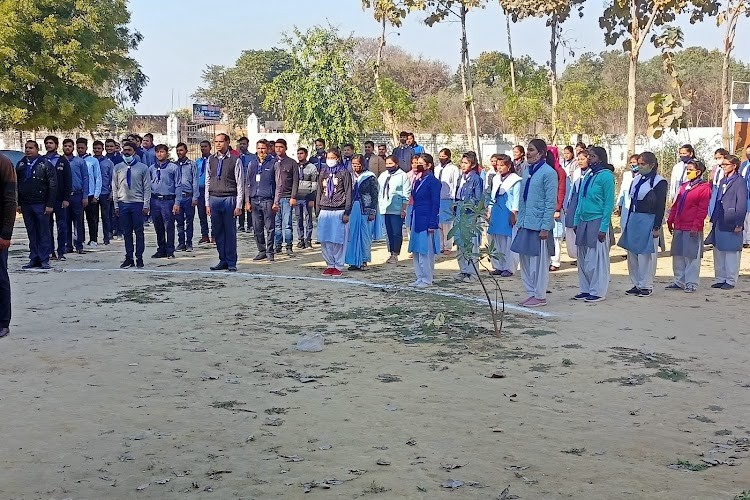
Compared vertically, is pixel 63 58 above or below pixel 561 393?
above

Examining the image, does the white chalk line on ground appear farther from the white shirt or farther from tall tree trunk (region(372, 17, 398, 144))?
tall tree trunk (region(372, 17, 398, 144))

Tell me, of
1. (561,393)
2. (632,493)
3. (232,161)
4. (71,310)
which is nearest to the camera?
(632,493)

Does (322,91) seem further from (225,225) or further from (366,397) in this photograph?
(366,397)

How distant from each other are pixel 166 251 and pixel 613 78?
4092 cm

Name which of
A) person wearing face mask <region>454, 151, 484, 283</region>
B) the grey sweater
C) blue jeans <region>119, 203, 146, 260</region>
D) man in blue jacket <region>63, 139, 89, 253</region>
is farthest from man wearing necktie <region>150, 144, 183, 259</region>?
person wearing face mask <region>454, 151, 484, 283</region>

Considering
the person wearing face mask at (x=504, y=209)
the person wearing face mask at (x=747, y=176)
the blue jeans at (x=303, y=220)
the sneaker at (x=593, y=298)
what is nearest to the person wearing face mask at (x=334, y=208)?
the person wearing face mask at (x=504, y=209)

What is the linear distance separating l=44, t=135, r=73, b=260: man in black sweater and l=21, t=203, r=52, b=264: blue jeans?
47cm

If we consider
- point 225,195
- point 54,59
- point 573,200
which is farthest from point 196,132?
point 573,200

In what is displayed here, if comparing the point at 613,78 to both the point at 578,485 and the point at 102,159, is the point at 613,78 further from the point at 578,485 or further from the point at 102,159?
the point at 578,485

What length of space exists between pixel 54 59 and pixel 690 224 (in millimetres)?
20493

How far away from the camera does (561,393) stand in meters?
6.16

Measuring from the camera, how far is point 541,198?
31.1 feet

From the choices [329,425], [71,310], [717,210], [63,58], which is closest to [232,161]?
[71,310]

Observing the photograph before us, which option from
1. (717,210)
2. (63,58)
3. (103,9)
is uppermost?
(103,9)
